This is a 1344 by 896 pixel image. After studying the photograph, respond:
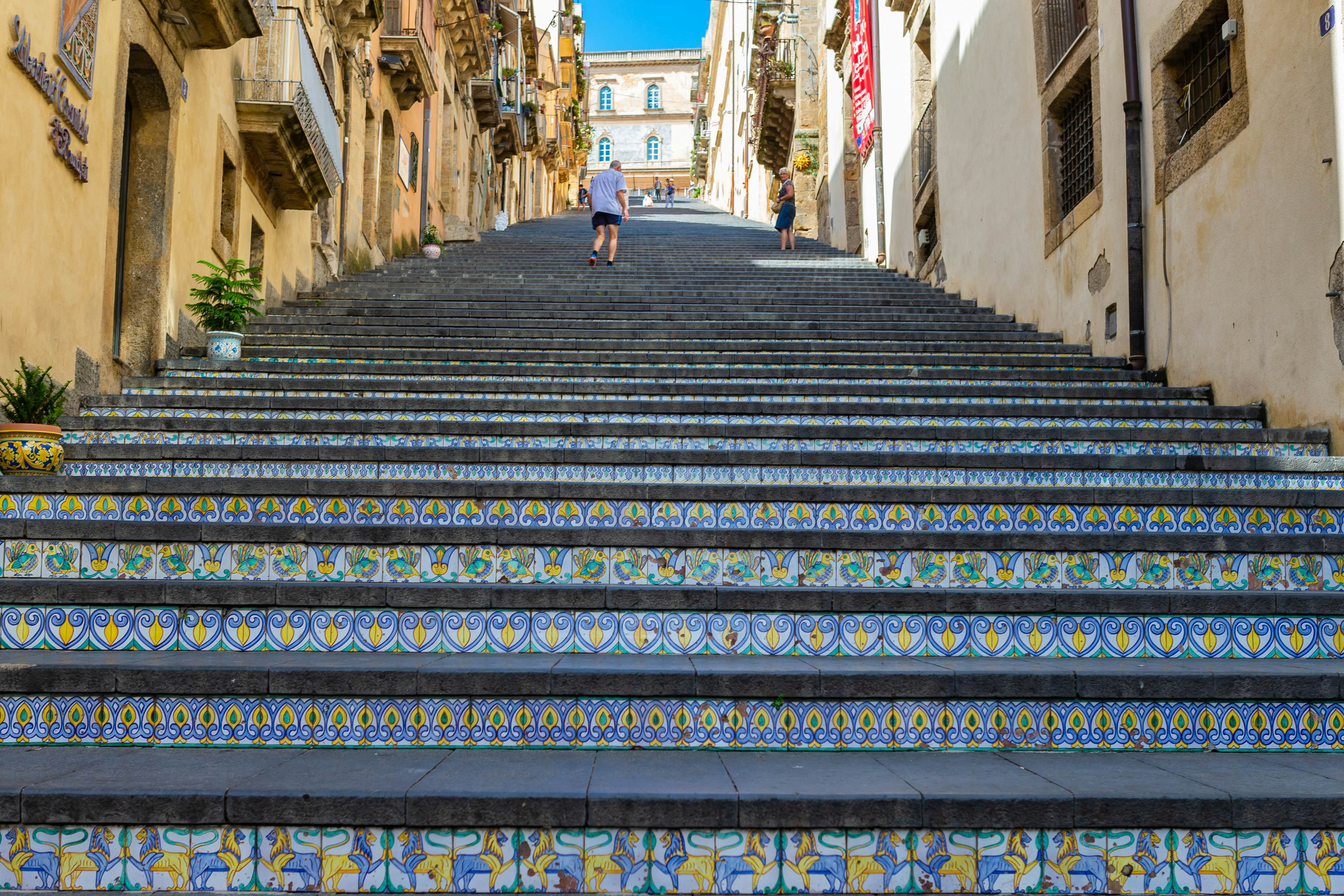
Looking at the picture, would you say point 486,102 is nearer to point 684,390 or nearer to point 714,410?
point 684,390

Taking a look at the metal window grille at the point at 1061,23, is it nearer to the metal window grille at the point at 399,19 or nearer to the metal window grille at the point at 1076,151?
the metal window grille at the point at 1076,151

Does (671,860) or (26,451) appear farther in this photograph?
(26,451)

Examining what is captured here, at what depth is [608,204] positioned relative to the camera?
14.8 metres

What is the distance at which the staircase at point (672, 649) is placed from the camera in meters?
2.91

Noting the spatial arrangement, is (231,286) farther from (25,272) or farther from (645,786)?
(645,786)

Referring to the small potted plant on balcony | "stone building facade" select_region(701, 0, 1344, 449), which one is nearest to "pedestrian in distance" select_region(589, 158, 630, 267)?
the small potted plant on balcony

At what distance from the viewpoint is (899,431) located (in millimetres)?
6324

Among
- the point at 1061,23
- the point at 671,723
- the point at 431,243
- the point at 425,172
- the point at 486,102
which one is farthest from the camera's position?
the point at 486,102

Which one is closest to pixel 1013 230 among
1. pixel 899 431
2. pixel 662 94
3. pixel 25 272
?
pixel 899 431

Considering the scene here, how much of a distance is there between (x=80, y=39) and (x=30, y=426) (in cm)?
298

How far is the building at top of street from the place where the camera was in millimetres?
76375

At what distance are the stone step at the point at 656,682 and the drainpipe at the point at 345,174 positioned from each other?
11046 mm

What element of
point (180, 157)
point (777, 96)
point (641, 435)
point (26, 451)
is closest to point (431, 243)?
point (180, 157)

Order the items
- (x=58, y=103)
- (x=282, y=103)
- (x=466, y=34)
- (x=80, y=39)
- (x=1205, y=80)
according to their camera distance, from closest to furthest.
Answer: (x=58, y=103) < (x=80, y=39) < (x=1205, y=80) < (x=282, y=103) < (x=466, y=34)
